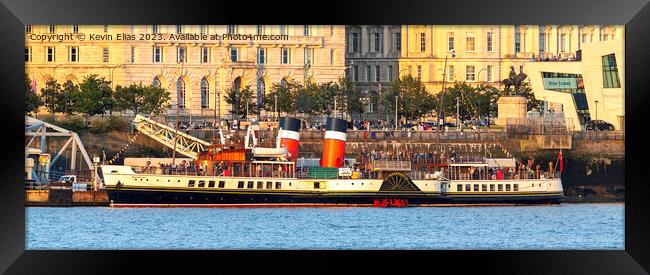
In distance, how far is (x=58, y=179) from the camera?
6153 cm

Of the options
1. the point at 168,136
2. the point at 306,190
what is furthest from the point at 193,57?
the point at 306,190

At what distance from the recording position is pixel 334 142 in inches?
2322

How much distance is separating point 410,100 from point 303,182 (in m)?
27.5

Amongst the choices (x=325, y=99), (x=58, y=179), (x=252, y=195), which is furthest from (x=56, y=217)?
(x=325, y=99)

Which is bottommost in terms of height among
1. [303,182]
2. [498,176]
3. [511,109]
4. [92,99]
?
[303,182]

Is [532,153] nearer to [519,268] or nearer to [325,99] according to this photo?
[325,99]

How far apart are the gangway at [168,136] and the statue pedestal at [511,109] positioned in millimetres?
13958

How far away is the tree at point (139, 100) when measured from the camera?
77312 mm

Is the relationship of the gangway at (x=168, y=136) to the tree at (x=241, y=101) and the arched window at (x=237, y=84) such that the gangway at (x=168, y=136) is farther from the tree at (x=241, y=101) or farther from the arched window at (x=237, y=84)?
the arched window at (x=237, y=84)

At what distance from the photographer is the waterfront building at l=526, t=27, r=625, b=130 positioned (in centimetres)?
7581

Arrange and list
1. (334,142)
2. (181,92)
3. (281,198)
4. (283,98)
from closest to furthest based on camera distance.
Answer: (281,198)
(334,142)
(283,98)
(181,92)

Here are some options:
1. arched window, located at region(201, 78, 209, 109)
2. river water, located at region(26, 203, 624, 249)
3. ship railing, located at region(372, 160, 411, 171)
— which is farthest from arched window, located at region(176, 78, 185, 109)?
river water, located at region(26, 203, 624, 249)

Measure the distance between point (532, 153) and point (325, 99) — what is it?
15457 mm

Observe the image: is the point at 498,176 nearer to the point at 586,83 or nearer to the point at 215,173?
the point at 215,173
